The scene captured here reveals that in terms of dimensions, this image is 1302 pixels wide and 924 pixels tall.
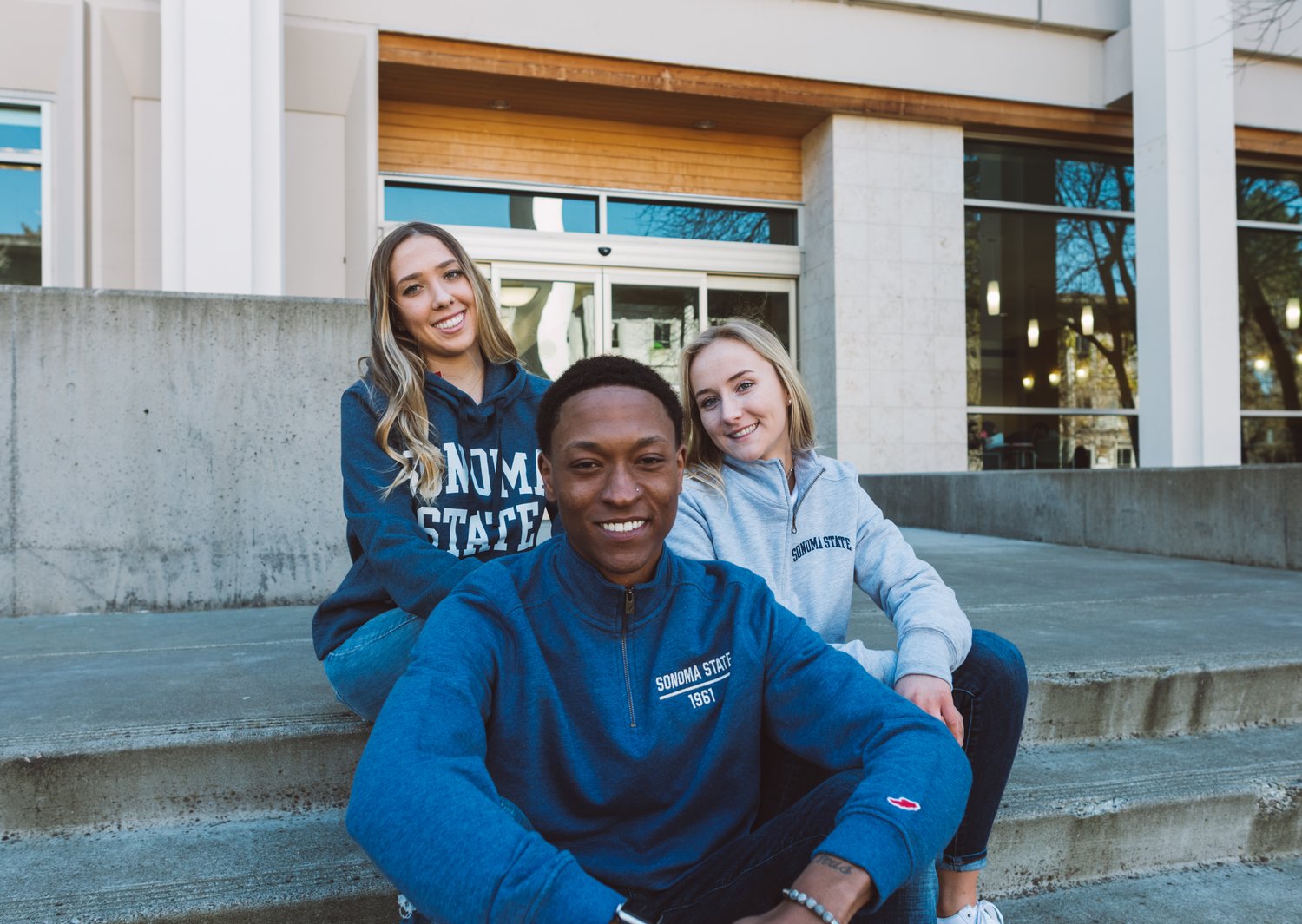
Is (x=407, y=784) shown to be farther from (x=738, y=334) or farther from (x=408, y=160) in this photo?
(x=408, y=160)

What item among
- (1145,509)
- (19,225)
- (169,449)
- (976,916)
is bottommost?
(976,916)

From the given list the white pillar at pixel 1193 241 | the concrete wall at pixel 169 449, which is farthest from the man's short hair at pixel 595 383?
the white pillar at pixel 1193 241

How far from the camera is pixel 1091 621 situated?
12.5 ft

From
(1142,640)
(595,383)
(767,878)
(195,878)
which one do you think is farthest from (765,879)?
(1142,640)

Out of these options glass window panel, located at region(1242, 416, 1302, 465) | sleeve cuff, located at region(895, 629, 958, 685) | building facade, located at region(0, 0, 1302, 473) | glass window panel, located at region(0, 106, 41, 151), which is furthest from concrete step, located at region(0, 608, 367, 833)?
glass window panel, located at region(1242, 416, 1302, 465)

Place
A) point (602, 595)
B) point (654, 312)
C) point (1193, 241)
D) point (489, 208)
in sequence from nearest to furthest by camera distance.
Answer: point (602, 595), point (1193, 241), point (489, 208), point (654, 312)

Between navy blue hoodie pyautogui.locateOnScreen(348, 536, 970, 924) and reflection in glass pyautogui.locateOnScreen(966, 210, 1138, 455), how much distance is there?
30.5 feet

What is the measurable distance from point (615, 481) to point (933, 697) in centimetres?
79

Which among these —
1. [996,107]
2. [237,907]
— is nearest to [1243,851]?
[237,907]

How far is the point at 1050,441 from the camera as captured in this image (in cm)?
1047

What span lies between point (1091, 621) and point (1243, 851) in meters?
1.37

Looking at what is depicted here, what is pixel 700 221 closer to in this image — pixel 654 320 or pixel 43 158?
pixel 654 320

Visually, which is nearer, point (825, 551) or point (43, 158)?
point (825, 551)

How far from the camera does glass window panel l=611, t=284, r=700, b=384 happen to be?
9.86 meters
